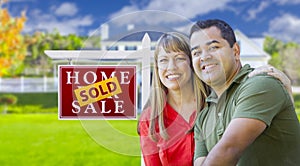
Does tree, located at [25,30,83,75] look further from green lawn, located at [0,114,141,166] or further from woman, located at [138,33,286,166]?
woman, located at [138,33,286,166]

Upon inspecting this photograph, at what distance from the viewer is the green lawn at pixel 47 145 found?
6070 millimetres

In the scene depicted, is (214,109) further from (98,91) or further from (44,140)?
(44,140)

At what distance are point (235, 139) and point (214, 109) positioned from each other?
236 millimetres

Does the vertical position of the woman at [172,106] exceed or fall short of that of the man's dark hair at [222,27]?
it falls short

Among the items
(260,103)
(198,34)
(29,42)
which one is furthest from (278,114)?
(29,42)

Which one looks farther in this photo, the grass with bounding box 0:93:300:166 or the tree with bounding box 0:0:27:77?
the tree with bounding box 0:0:27:77

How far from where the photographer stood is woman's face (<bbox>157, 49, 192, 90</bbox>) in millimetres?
1356

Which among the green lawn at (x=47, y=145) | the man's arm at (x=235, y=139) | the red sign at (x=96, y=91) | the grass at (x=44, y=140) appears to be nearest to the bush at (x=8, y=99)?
the grass at (x=44, y=140)

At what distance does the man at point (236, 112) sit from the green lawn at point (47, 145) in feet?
12.8

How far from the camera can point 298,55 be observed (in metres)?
9.27

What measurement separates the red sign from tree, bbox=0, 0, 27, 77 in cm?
785

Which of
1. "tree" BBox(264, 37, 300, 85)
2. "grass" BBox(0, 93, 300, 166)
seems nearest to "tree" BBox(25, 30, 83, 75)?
"grass" BBox(0, 93, 300, 166)

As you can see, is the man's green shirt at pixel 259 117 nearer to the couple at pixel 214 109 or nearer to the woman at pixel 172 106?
the couple at pixel 214 109

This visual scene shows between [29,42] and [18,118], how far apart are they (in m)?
2.02
